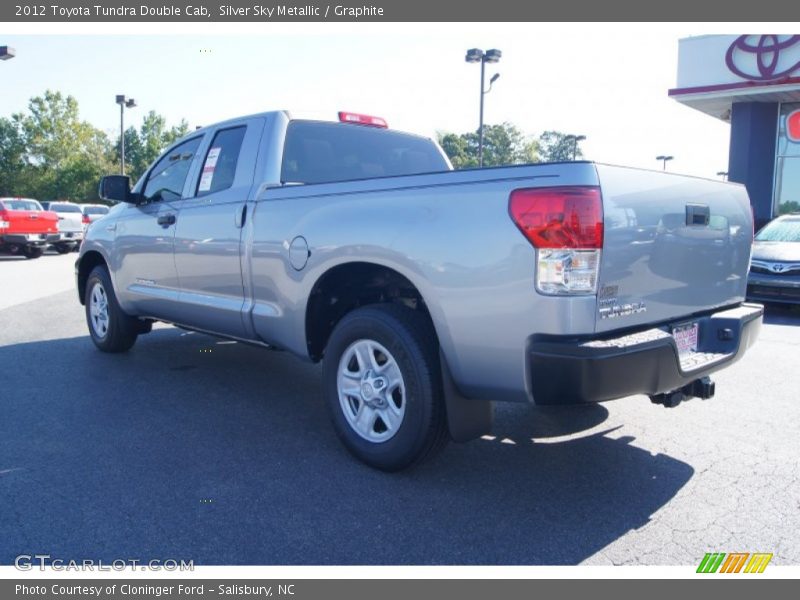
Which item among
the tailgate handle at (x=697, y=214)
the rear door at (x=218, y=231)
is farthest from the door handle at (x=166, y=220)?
the tailgate handle at (x=697, y=214)

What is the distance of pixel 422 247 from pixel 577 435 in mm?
1784

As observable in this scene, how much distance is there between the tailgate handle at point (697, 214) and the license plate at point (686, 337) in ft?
1.68

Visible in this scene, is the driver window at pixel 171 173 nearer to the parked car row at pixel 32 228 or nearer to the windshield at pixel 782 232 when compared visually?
the windshield at pixel 782 232

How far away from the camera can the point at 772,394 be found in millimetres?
5238

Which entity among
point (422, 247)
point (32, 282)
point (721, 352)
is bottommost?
point (32, 282)

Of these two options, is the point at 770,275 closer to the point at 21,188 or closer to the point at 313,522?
the point at 313,522

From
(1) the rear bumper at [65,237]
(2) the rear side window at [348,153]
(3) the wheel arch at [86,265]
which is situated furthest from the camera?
(1) the rear bumper at [65,237]

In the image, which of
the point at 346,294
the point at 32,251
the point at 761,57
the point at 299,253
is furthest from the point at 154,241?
the point at 761,57

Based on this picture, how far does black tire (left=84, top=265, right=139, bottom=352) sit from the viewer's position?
246 inches

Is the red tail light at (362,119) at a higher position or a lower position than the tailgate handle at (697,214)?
higher

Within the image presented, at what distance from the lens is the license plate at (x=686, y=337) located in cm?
335

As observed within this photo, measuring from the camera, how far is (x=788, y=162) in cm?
1823

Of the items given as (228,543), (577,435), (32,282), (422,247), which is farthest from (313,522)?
(32,282)

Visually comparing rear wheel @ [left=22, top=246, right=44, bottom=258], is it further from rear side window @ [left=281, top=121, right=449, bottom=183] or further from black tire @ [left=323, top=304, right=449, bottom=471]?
black tire @ [left=323, top=304, right=449, bottom=471]
